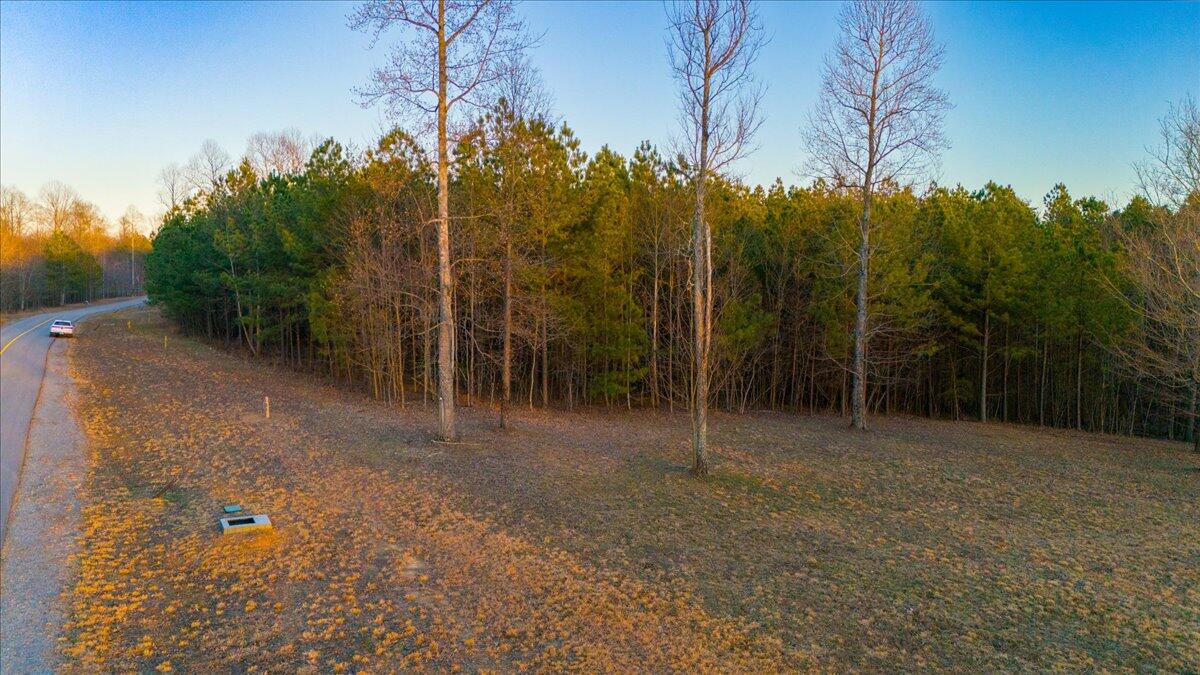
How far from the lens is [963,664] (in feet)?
18.1

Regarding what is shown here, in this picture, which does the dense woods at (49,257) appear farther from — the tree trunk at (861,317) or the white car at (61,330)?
the tree trunk at (861,317)

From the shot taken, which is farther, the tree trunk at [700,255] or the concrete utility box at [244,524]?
the tree trunk at [700,255]

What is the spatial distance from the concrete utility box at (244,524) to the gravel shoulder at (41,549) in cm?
160

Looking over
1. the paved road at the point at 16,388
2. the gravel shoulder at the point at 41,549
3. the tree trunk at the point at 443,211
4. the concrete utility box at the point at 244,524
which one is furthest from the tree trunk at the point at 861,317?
the paved road at the point at 16,388

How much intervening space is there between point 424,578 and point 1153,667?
21.9ft

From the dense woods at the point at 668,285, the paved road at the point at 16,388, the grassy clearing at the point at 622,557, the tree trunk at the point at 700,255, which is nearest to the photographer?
the grassy clearing at the point at 622,557

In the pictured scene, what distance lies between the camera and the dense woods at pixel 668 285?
18000mm

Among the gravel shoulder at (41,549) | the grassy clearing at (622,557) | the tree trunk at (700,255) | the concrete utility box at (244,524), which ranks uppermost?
the tree trunk at (700,255)

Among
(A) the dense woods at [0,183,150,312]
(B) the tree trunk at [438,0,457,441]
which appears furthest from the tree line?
(A) the dense woods at [0,183,150,312]

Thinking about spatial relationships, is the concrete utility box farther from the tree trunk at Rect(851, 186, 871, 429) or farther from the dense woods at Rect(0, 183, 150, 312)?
the dense woods at Rect(0, 183, 150, 312)

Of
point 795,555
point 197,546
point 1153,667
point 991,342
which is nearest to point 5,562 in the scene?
point 197,546

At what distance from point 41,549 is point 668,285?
1942 centimetres

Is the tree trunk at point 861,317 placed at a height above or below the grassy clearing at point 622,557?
above

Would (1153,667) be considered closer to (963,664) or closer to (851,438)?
(963,664)
